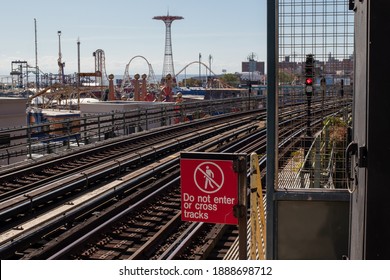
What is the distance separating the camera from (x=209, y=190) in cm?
422

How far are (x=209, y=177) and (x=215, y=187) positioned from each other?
83 mm

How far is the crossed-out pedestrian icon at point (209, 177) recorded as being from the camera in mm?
4164

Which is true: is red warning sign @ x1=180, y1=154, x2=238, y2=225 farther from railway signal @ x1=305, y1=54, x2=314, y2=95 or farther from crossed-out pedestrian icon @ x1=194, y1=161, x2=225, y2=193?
railway signal @ x1=305, y1=54, x2=314, y2=95

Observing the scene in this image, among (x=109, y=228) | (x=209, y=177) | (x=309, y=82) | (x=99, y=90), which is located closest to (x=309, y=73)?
(x=309, y=82)

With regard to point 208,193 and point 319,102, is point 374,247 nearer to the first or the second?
point 208,193

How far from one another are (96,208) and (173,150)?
887 cm

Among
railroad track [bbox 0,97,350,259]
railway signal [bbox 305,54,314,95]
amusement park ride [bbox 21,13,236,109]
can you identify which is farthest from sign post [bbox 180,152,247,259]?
amusement park ride [bbox 21,13,236,109]

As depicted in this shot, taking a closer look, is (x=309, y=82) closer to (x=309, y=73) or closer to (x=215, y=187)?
(x=309, y=73)

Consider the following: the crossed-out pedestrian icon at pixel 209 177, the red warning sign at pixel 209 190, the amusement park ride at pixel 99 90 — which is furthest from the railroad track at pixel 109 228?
the amusement park ride at pixel 99 90

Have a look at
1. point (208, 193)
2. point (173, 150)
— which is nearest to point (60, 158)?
point (173, 150)

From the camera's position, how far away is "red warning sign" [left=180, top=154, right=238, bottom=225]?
4148 mm

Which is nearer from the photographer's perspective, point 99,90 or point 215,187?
point 215,187

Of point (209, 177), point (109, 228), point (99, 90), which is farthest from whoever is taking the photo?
point (99, 90)

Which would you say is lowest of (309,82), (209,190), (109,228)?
(109,228)
